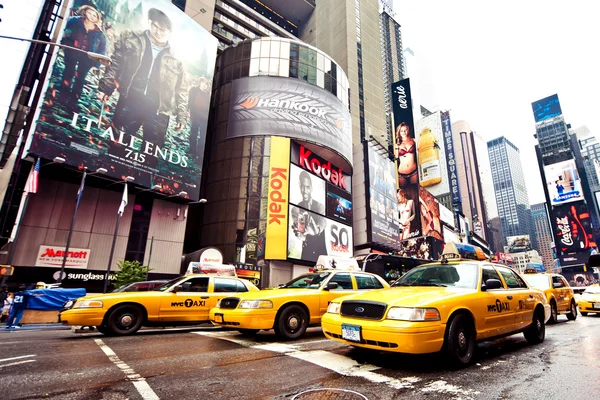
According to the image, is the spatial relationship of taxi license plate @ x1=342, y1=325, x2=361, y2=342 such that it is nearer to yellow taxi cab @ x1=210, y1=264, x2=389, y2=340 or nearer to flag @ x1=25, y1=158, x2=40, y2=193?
yellow taxi cab @ x1=210, y1=264, x2=389, y2=340

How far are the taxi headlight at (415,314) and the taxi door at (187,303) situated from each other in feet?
19.7

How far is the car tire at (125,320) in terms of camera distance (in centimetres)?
762

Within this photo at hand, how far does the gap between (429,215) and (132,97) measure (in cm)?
5758

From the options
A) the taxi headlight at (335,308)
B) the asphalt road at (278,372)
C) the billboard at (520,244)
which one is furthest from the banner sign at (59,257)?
the billboard at (520,244)

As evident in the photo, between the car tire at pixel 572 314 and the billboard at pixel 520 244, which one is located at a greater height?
the billboard at pixel 520 244

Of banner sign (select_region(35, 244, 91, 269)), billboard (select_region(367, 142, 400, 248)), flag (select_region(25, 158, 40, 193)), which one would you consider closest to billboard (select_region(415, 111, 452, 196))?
billboard (select_region(367, 142, 400, 248))

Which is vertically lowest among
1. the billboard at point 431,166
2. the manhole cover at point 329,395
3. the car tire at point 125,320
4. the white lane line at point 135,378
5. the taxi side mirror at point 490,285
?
the white lane line at point 135,378

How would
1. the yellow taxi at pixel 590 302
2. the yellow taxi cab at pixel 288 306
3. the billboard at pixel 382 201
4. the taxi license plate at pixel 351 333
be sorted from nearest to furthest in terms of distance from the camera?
the taxi license plate at pixel 351 333 < the yellow taxi cab at pixel 288 306 < the yellow taxi at pixel 590 302 < the billboard at pixel 382 201

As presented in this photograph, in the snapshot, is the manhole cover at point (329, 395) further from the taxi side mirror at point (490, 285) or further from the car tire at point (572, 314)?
the car tire at point (572, 314)

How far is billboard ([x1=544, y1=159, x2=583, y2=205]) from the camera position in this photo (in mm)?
92137

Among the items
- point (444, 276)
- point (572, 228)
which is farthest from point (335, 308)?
point (572, 228)

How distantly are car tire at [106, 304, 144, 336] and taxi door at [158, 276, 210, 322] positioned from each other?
504mm

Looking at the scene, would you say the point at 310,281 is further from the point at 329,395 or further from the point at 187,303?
the point at 329,395

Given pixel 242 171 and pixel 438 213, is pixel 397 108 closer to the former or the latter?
pixel 438 213
